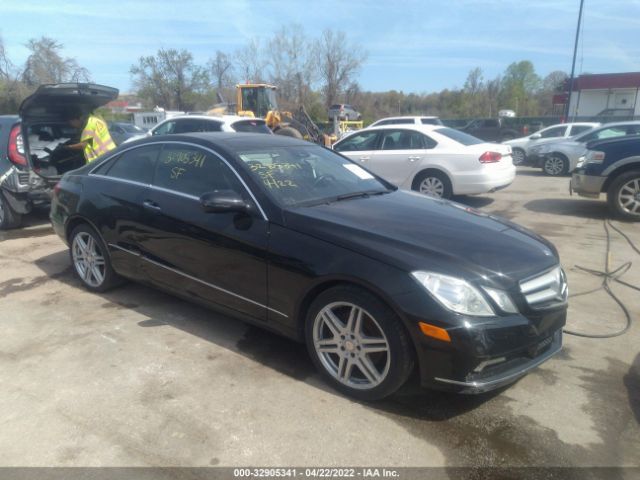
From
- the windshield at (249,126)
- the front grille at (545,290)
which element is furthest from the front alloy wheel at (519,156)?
the front grille at (545,290)

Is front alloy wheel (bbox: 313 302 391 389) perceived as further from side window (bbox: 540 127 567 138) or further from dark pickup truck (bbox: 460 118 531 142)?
dark pickup truck (bbox: 460 118 531 142)

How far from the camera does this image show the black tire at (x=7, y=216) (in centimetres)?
696

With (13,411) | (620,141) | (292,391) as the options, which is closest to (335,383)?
(292,391)

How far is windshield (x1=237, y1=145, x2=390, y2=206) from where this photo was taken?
11.3 ft

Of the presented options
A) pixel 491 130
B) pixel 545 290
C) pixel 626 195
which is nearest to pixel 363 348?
pixel 545 290

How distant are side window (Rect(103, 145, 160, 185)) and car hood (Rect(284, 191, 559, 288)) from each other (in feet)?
5.37

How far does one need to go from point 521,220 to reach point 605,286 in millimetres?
3239

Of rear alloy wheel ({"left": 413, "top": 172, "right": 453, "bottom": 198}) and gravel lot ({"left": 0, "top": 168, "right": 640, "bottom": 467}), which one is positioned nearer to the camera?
gravel lot ({"left": 0, "top": 168, "right": 640, "bottom": 467})

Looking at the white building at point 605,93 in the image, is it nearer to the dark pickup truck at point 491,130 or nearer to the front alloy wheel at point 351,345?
the dark pickup truck at point 491,130

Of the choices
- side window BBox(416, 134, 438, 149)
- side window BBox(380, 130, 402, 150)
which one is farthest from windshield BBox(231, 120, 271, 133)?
side window BBox(416, 134, 438, 149)

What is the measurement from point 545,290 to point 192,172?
270 centimetres

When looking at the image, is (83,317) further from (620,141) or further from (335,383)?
(620,141)

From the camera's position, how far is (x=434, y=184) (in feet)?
28.4

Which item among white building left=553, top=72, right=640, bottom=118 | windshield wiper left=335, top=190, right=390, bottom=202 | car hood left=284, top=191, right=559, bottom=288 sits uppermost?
white building left=553, top=72, right=640, bottom=118
